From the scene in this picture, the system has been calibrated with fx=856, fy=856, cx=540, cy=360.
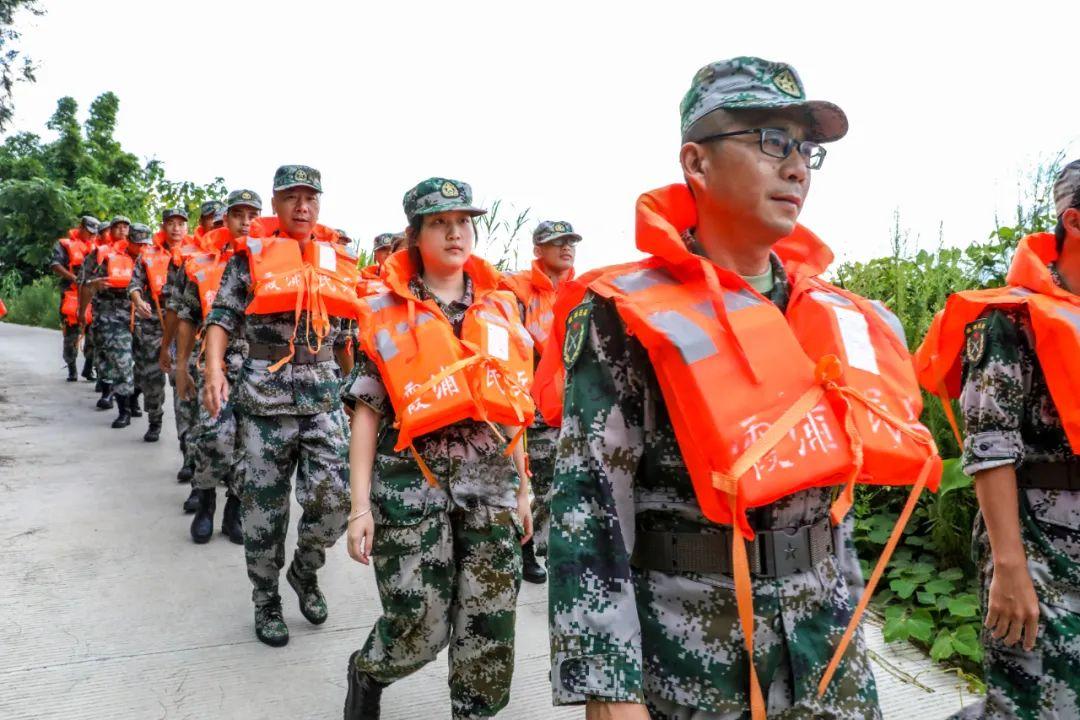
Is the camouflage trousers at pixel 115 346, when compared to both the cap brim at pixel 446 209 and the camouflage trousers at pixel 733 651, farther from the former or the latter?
the camouflage trousers at pixel 733 651

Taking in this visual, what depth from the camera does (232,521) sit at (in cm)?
571

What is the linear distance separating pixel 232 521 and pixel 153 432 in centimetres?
326

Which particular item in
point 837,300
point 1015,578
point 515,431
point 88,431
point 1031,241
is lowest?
point 88,431

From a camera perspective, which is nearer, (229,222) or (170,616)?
(170,616)

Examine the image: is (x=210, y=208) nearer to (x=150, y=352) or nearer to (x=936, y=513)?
(x=150, y=352)

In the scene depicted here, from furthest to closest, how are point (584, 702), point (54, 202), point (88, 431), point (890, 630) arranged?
point (54, 202), point (88, 431), point (890, 630), point (584, 702)

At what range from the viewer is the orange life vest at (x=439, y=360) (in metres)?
2.86

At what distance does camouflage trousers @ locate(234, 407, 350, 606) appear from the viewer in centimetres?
404

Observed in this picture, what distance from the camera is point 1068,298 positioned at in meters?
2.48

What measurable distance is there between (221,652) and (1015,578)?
3321 millimetres

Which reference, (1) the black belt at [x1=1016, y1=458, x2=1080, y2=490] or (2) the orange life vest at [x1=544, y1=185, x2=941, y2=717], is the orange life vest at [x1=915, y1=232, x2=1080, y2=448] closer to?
(1) the black belt at [x1=1016, y1=458, x2=1080, y2=490]

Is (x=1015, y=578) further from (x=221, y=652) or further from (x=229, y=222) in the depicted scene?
(x=229, y=222)

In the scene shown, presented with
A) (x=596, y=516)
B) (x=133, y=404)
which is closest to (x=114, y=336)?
(x=133, y=404)

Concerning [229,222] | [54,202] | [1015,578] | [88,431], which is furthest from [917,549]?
[54,202]
